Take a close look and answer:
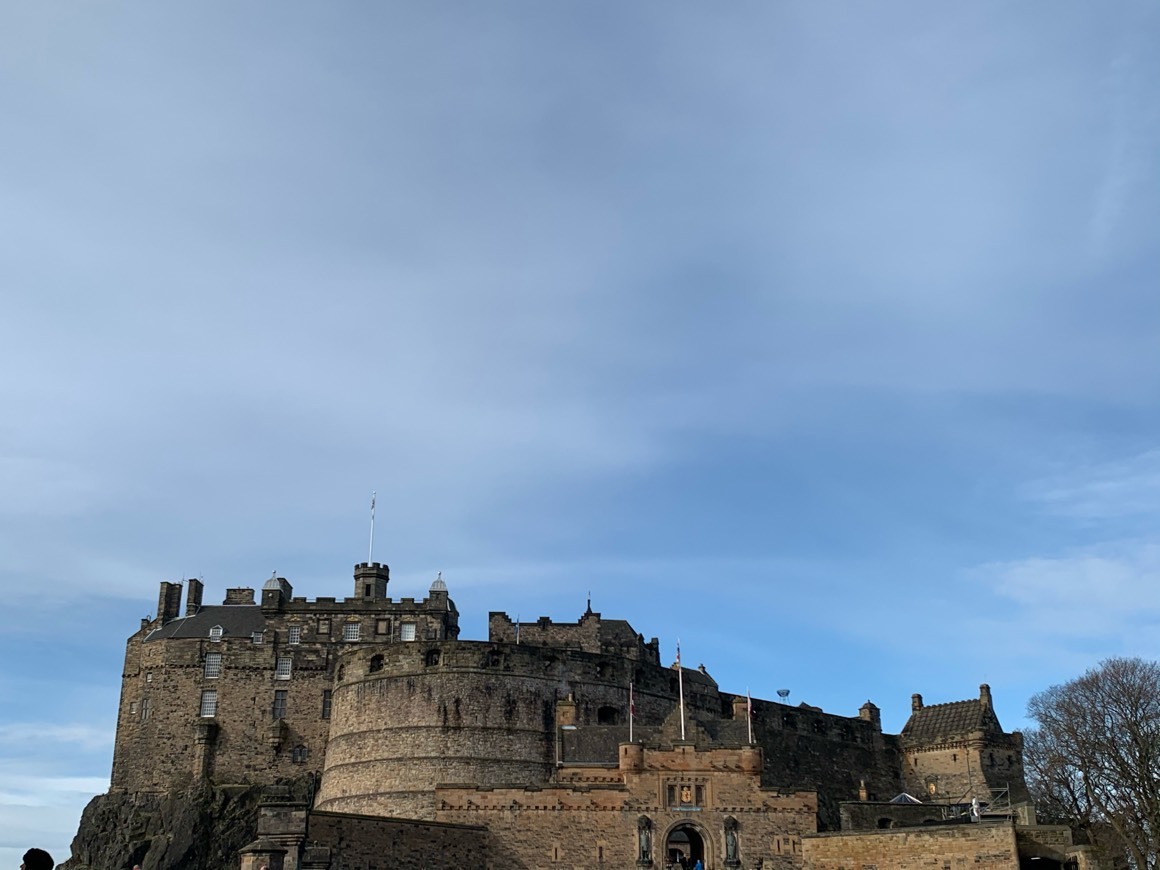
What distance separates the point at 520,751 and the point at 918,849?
53.0 feet

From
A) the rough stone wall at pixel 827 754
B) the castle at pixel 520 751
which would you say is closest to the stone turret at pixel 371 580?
the castle at pixel 520 751

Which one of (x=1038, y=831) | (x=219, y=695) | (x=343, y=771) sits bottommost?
(x=1038, y=831)

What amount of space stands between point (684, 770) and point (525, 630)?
55.3ft

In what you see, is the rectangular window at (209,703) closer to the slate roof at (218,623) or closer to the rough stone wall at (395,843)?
the slate roof at (218,623)

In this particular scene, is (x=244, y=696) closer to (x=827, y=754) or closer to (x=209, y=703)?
(x=209, y=703)

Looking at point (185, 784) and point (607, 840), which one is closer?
point (607, 840)

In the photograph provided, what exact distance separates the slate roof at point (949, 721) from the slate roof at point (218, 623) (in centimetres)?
3355

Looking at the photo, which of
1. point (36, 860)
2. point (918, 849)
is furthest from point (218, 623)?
point (36, 860)

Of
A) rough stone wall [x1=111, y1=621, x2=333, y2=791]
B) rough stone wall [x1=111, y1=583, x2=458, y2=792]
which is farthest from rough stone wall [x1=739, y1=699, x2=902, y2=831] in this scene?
rough stone wall [x1=111, y1=621, x2=333, y2=791]

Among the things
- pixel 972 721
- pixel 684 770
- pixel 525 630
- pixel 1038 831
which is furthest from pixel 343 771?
pixel 972 721

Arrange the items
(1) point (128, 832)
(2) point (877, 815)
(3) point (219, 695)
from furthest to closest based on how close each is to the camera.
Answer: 1. (3) point (219, 695)
2. (1) point (128, 832)
3. (2) point (877, 815)

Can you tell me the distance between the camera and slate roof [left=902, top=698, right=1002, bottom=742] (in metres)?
60.6

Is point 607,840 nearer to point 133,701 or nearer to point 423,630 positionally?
point 423,630

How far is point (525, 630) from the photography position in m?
57.6
